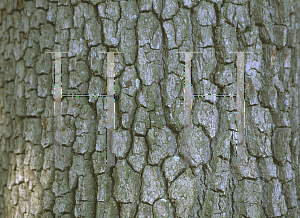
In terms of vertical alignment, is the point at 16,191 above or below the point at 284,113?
below

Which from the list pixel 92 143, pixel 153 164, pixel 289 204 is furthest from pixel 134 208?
pixel 289 204

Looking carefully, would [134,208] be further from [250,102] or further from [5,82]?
[5,82]

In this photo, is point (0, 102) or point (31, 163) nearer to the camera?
point (31, 163)

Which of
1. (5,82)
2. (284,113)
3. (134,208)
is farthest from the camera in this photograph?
(5,82)

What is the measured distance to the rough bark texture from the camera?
1121 millimetres

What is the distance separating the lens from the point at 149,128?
112cm

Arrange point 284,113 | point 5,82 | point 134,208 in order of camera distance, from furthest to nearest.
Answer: point 5,82 → point 284,113 → point 134,208

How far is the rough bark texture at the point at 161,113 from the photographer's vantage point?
3.68ft

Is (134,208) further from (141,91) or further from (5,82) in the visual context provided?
(5,82)

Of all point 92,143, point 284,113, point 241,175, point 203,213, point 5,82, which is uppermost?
point 5,82

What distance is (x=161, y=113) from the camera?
3.70ft

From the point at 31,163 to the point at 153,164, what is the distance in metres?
0.60

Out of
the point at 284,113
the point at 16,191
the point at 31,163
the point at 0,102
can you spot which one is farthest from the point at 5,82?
the point at 284,113

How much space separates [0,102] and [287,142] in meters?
1.48
